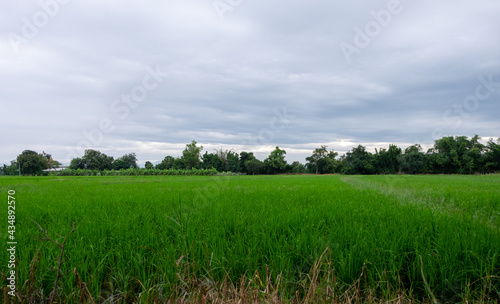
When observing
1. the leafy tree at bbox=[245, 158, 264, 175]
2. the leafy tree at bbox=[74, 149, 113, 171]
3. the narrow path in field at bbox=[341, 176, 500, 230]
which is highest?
the leafy tree at bbox=[74, 149, 113, 171]

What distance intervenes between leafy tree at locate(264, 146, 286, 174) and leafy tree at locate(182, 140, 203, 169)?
636 inches

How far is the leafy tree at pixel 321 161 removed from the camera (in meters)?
64.1

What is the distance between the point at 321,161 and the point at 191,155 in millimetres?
31559

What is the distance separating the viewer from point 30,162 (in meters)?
48.2

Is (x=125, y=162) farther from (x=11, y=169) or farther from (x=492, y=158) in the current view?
(x=492, y=158)

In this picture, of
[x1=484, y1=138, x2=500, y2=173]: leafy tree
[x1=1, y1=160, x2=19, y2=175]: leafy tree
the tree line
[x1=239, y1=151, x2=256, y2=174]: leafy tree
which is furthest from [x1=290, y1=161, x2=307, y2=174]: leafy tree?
[x1=1, y1=160, x2=19, y2=175]: leafy tree

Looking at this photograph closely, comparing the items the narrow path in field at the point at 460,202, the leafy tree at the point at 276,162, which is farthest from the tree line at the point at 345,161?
the narrow path in field at the point at 460,202

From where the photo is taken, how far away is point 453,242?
7.64ft

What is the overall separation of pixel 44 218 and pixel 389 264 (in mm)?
4533

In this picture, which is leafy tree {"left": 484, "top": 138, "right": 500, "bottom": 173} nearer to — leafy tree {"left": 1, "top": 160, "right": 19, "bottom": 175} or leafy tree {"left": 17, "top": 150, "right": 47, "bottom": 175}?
leafy tree {"left": 17, "top": 150, "right": 47, "bottom": 175}

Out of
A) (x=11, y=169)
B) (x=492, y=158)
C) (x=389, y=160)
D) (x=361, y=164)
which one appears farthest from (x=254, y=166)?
(x=11, y=169)

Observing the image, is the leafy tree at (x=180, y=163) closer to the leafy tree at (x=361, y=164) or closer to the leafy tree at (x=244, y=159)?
the leafy tree at (x=244, y=159)

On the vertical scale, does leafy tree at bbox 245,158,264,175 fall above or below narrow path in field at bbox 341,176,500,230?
above

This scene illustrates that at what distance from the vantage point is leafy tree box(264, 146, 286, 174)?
5900 centimetres
